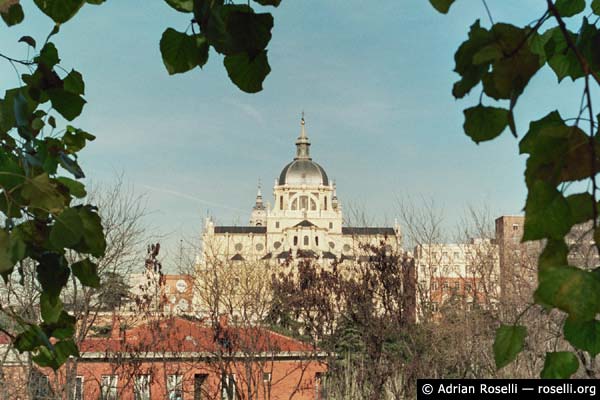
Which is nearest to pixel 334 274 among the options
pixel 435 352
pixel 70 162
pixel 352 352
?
pixel 352 352

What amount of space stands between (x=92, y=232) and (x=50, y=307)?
0.60 ft

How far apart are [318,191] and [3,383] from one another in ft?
187

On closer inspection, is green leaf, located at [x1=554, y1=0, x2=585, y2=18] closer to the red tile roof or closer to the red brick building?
the red brick building

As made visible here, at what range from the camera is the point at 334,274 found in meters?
11.5

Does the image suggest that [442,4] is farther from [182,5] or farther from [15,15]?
[15,15]

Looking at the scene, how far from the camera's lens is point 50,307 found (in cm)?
107

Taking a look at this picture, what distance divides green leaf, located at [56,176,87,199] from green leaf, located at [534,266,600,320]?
94 cm

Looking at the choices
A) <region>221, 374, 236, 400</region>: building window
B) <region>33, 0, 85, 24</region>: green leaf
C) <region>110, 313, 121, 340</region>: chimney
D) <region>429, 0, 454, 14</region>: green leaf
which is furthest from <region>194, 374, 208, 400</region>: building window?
<region>429, 0, 454, 14</region>: green leaf

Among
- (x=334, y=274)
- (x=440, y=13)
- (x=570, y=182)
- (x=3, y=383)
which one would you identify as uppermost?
(x=334, y=274)

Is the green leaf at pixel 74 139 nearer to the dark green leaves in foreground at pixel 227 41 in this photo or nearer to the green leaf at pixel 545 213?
the dark green leaves in foreground at pixel 227 41

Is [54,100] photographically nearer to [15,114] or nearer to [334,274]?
[15,114]

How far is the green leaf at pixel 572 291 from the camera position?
1.25 feet

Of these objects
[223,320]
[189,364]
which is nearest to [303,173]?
[223,320]

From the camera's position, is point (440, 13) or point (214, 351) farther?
point (214, 351)
